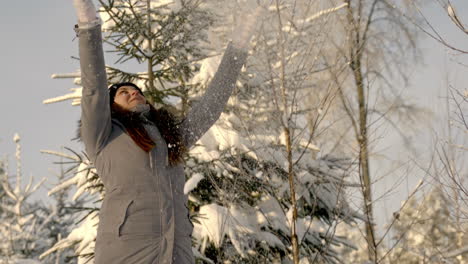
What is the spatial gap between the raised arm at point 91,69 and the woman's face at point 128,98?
0.27 m

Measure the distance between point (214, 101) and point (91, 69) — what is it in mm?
792

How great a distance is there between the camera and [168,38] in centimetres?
561

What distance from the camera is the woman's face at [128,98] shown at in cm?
233

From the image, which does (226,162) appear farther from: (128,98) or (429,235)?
(128,98)

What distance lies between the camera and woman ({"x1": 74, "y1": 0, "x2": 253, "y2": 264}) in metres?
1.99

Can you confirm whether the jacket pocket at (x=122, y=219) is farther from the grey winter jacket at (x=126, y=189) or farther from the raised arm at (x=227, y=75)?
the raised arm at (x=227, y=75)

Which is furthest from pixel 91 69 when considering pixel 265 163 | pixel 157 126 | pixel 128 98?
pixel 265 163

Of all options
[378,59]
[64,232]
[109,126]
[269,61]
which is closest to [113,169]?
[109,126]

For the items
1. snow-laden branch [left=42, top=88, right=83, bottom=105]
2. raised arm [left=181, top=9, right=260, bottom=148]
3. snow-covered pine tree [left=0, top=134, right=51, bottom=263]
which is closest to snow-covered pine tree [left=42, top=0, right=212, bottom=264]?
snow-laden branch [left=42, top=88, right=83, bottom=105]

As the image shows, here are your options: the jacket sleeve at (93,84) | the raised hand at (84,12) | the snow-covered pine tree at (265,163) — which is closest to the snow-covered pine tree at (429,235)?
the snow-covered pine tree at (265,163)

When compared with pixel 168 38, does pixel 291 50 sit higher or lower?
lower

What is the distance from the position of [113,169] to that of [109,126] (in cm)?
19

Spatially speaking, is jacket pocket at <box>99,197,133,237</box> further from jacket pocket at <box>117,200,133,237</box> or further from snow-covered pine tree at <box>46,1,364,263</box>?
snow-covered pine tree at <box>46,1,364,263</box>

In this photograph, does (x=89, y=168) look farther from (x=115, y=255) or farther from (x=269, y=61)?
(x=115, y=255)
